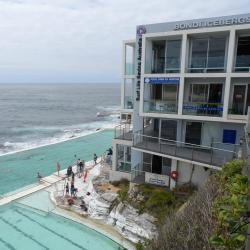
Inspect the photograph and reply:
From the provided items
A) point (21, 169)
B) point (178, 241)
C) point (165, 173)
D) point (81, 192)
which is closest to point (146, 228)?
point (165, 173)

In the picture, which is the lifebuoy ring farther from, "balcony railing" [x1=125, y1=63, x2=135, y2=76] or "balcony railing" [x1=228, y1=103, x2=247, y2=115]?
"balcony railing" [x1=125, y1=63, x2=135, y2=76]

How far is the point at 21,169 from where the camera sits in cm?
3170

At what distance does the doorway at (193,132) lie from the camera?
1875 centimetres

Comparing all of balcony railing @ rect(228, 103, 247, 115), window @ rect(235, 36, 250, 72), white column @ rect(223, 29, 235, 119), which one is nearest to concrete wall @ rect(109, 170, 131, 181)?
white column @ rect(223, 29, 235, 119)

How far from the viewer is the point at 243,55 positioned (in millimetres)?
16406

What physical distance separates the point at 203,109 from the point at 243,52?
169 inches

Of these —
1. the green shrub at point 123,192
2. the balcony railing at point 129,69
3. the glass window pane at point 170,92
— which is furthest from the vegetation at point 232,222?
the balcony railing at point 129,69

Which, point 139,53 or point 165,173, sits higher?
point 139,53

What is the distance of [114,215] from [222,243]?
14.1m

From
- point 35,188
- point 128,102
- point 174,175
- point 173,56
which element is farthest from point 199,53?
point 35,188

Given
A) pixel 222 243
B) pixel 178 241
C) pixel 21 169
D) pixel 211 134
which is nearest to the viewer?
pixel 222 243

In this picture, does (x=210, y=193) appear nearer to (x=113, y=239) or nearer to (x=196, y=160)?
(x=196, y=160)

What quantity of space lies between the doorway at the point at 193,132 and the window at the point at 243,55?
15.1 ft

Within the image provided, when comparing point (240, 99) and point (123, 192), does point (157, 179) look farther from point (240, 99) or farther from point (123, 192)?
point (240, 99)
